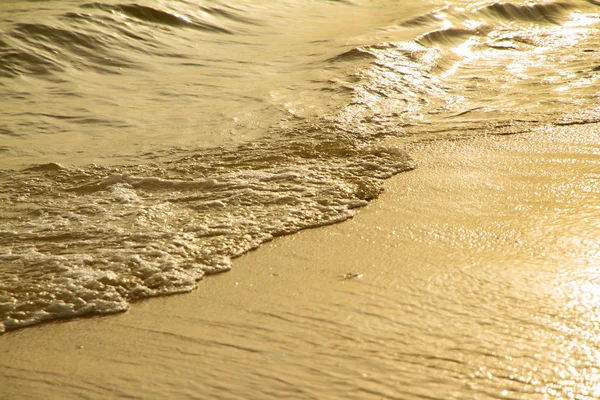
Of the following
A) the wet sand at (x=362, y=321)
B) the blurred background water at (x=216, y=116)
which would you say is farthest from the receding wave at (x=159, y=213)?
the wet sand at (x=362, y=321)

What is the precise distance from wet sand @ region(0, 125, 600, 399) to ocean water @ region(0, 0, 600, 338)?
0.21 metres

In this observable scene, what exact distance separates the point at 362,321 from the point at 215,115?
9.62 ft

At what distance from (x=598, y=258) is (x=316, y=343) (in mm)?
1332

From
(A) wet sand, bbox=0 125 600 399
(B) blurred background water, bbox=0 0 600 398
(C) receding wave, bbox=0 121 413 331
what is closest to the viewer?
(A) wet sand, bbox=0 125 600 399

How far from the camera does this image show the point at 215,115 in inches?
194

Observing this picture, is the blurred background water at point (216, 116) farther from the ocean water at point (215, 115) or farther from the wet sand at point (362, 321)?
the wet sand at point (362, 321)

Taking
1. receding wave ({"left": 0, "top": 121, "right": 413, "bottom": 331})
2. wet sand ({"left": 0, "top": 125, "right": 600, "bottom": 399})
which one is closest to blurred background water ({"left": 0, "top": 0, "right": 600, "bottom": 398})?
receding wave ({"left": 0, "top": 121, "right": 413, "bottom": 331})

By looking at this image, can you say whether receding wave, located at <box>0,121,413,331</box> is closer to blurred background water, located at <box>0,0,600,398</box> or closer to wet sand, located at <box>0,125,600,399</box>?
blurred background water, located at <box>0,0,600,398</box>

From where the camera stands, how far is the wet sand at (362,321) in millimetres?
2039

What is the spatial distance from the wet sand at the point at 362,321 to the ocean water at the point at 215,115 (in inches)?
8.3

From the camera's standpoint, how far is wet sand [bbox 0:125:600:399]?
2.04 m

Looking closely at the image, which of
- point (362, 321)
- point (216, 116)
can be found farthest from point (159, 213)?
point (216, 116)

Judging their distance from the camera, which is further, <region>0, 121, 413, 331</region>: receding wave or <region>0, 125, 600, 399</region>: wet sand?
<region>0, 121, 413, 331</region>: receding wave

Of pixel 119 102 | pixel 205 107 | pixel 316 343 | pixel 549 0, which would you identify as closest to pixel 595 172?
pixel 316 343
